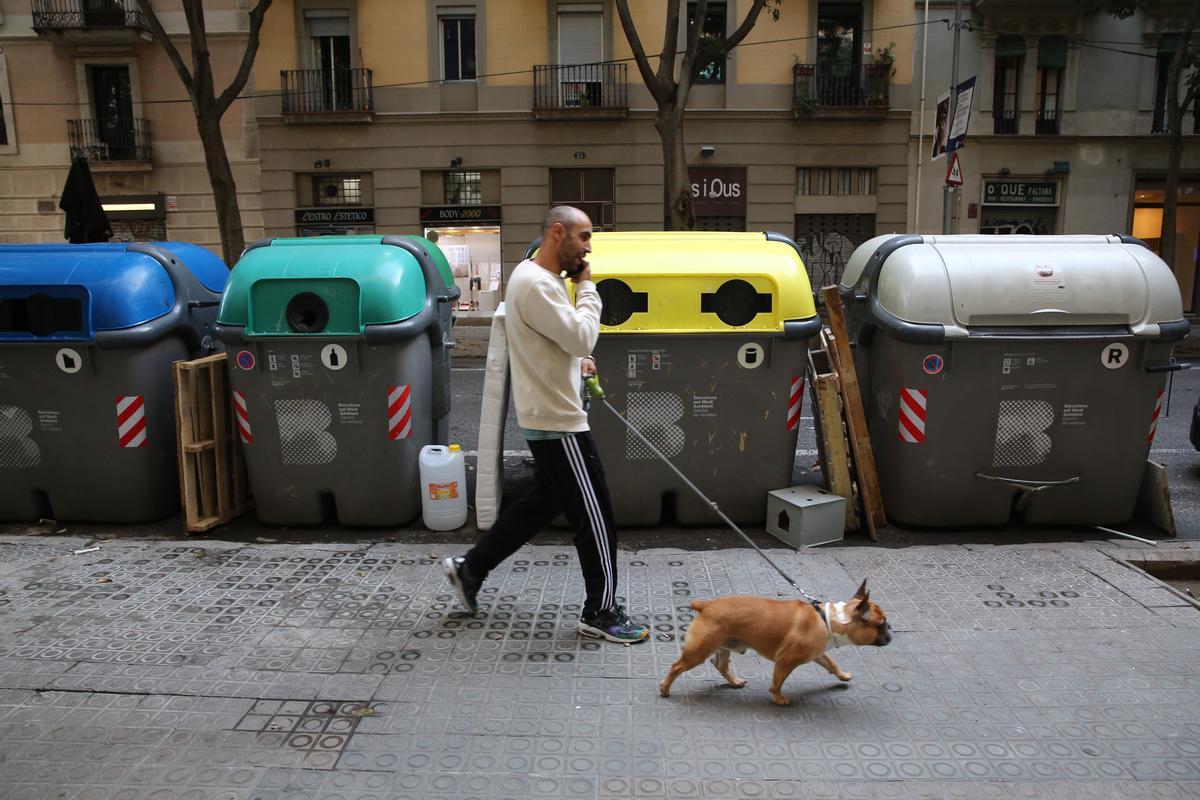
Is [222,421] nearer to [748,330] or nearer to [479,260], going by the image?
[748,330]

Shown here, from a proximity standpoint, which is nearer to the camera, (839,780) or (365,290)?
(839,780)

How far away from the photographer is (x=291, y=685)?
3.51 meters

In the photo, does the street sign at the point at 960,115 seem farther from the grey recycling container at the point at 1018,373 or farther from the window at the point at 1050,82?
the window at the point at 1050,82

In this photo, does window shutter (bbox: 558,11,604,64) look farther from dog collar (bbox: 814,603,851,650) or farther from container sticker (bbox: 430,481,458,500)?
dog collar (bbox: 814,603,851,650)

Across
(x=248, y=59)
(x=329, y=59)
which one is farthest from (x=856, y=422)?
(x=329, y=59)

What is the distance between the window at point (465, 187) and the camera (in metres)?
20.5

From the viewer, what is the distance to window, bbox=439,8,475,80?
20.2 meters

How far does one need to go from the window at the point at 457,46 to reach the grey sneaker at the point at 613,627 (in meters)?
18.6

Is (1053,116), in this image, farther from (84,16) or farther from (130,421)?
(84,16)

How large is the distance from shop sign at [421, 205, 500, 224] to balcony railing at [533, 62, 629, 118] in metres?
2.55

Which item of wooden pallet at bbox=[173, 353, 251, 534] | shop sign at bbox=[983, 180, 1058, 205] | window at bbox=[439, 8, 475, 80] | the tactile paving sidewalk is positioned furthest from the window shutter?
the tactile paving sidewalk

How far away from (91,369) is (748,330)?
13.5ft

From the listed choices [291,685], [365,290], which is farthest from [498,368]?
[291,685]

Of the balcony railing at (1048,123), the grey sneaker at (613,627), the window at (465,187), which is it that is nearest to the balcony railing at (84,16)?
the window at (465,187)
